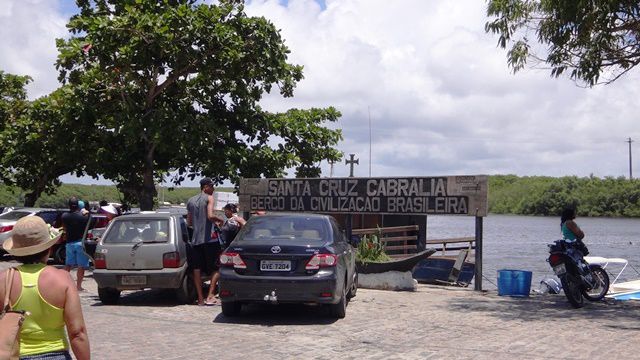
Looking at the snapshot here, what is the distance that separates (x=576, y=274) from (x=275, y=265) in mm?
5330

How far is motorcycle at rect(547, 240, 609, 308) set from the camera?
12.4 metres

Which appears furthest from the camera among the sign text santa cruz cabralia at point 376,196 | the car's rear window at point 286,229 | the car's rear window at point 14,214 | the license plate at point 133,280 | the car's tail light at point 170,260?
the car's rear window at point 14,214

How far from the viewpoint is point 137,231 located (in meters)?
12.1

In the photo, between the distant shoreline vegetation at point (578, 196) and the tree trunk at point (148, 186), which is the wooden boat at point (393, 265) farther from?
the distant shoreline vegetation at point (578, 196)

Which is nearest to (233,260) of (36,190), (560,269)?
(560,269)

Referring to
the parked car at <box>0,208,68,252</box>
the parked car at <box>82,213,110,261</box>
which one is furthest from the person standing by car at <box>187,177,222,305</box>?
the parked car at <box>0,208,68,252</box>

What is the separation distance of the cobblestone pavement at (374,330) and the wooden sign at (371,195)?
8.06ft

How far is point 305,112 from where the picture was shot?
23.2m

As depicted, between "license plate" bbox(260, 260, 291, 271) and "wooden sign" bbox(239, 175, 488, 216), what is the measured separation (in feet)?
19.2

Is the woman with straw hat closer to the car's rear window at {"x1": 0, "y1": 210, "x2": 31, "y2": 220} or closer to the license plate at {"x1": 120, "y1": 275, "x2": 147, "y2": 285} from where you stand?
the license plate at {"x1": 120, "y1": 275, "x2": 147, "y2": 285}

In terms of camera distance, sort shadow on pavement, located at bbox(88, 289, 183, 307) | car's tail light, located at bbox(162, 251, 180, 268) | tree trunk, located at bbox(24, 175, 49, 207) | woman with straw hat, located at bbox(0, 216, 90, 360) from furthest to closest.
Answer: tree trunk, located at bbox(24, 175, 49, 207) < shadow on pavement, located at bbox(88, 289, 183, 307) < car's tail light, located at bbox(162, 251, 180, 268) < woman with straw hat, located at bbox(0, 216, 90, 360)

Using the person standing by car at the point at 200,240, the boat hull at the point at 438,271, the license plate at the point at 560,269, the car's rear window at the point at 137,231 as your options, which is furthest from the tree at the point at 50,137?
the license plate at the point at 560,269

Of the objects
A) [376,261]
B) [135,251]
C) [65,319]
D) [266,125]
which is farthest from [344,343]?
[266,125]

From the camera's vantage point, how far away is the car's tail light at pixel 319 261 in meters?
10.1
